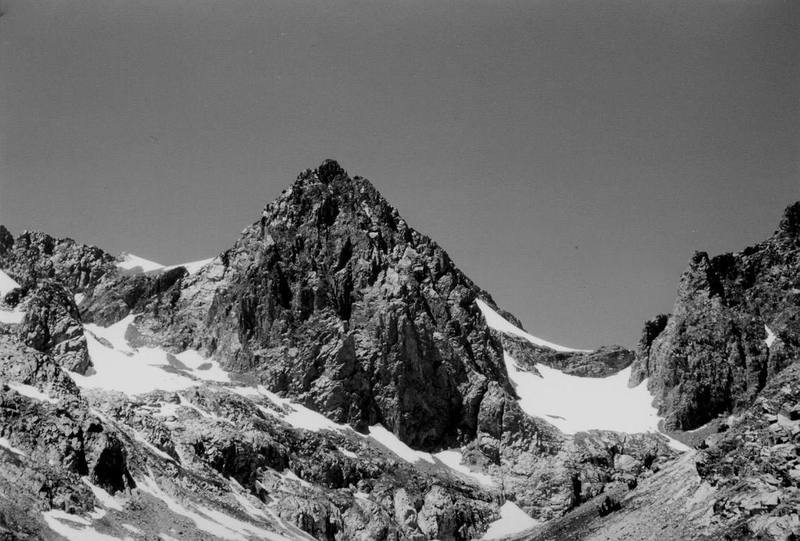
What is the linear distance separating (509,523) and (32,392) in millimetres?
97249

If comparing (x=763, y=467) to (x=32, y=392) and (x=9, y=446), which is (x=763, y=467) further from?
(x=32, y=392)

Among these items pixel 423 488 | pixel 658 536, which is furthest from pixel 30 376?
pixel 658 536

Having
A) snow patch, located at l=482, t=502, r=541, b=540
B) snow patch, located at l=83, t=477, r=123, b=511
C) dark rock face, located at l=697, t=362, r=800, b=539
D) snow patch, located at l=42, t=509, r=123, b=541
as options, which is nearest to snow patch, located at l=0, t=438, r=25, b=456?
snow patch, located at l=83, t=477, r=123, b=511

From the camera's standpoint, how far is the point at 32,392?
141000 mm

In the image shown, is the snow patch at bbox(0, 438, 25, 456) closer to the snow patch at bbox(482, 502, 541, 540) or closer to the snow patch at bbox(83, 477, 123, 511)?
the snow patch at bbox(83, 477, 123, 511)

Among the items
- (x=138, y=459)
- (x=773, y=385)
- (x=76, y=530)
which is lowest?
(x=76, y=530)

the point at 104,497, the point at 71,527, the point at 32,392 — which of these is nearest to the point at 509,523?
the point at 104,497

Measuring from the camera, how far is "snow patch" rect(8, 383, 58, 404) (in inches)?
5472

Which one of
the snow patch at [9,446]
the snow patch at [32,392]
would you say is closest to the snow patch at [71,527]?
the snow patch at [9,446]

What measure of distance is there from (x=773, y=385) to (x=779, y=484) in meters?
24.5

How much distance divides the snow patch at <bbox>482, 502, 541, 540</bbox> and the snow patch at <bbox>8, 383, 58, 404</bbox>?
284 ft

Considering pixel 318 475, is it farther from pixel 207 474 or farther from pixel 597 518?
pixel 597 518

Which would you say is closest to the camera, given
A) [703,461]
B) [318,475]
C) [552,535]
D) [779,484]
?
[779,484]

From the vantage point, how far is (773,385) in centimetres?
10106
